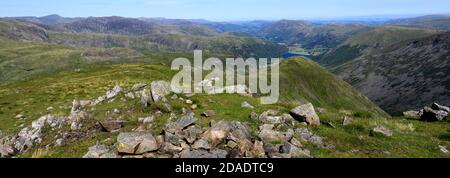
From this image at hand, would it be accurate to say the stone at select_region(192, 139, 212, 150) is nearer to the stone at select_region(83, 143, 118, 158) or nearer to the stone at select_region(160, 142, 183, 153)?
the stone at select_region(160, 142, 183, 153)

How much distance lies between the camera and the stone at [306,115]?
97.8ft

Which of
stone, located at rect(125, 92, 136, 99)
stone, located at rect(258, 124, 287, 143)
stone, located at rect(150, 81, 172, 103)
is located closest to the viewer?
stone, located at rect(258, 124, 287, 143)

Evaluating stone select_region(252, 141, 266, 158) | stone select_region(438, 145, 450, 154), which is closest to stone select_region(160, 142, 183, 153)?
stone select_region(252, 141, 266, 158)

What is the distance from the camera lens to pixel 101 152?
2306 centimetres

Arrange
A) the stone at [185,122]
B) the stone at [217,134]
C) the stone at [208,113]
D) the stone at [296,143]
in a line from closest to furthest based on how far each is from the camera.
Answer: the stone at [217,134]
the stone at [296,143]
the stone at [185,122]
the stone at [208,113]

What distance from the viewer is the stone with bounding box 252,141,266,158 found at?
22277 millimetres

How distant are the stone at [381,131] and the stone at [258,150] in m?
10.9

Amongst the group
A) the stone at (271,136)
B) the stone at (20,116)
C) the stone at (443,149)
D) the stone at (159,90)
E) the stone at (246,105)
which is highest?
the stone at (159,90)

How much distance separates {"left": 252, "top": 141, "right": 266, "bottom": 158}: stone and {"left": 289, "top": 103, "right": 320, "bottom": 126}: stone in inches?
330

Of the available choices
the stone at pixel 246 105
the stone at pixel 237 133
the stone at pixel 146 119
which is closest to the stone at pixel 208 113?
the stone at pixel 146 119

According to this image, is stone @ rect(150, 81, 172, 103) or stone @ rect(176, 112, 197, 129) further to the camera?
stone @ rect(150, 81, 172, 103)

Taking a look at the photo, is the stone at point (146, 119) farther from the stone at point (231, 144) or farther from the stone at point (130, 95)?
the stone at point (130, 95)
